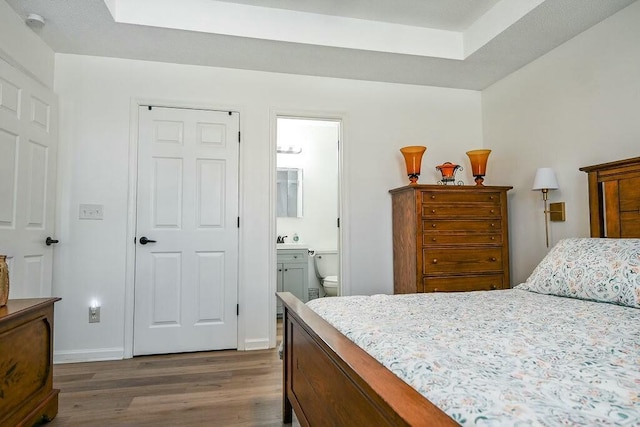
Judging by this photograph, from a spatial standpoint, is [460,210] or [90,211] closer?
[90,211]

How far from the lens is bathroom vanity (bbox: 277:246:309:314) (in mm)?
4527

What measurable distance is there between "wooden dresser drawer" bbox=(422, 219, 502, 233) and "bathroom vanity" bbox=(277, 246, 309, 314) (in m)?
1.85

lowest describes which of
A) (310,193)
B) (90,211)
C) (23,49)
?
(90,211)

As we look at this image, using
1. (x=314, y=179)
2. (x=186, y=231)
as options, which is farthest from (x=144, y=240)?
(x=314, y=179)

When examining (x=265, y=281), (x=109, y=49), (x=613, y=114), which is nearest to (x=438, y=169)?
(x=613, y=114)

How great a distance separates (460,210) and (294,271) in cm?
211

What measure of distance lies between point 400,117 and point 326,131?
70.4 inches

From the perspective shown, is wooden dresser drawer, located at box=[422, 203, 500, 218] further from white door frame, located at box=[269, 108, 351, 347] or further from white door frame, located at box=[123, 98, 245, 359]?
white door frame, located at box=[123, 98, 245, 359]

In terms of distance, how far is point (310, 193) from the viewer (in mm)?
5238

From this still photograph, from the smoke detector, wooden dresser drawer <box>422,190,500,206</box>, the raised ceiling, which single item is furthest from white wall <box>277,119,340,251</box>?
the smoke detector

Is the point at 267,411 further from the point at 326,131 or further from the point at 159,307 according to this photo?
the point at 326,131

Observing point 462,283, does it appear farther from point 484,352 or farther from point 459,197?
point 484,352

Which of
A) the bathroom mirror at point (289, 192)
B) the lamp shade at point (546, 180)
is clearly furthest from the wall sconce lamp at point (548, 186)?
the bathroom mirror at point (289, 192)

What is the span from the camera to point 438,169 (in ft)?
11.8
